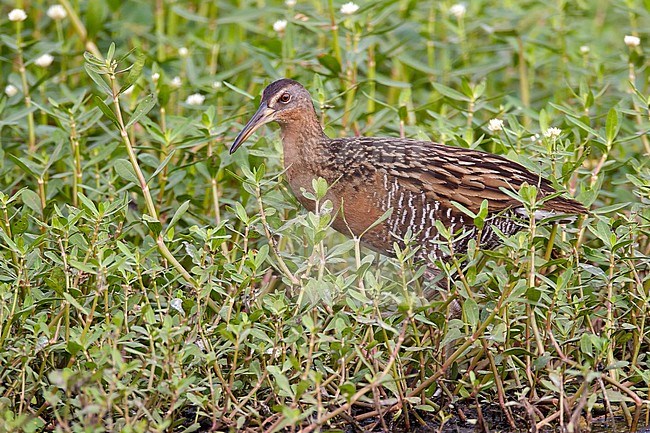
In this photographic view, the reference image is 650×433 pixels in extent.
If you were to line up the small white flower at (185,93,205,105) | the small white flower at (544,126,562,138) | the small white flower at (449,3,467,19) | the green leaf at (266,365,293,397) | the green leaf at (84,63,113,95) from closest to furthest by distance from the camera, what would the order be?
the green leaf at (266,365,293,397)
the green leaf at (84,63,113,95)
the small white flower at (544,126,562,138)
the small white flower at (185,93,205,105)
the small white flower at (449,3,467,19)

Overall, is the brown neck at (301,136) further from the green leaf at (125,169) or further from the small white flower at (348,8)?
the small white flower at (348,8)

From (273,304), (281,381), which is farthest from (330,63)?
(281,381)

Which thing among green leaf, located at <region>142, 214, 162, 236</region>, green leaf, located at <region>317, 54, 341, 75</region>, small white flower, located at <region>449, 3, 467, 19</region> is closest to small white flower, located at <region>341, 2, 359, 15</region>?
green leaf, located at <region>317, 54, 341, 75</region>

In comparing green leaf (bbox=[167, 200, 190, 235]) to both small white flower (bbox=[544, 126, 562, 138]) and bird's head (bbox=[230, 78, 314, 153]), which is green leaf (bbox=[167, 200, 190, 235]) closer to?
bird's head (bbox=[230, 78, 314, 153])

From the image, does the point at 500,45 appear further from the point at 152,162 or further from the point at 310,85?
the point at 152,162

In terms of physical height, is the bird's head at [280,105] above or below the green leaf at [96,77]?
below

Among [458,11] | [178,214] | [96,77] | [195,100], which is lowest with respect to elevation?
[458,11]

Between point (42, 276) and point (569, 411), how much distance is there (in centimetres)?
195

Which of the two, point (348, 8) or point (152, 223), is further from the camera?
point (348, 8)

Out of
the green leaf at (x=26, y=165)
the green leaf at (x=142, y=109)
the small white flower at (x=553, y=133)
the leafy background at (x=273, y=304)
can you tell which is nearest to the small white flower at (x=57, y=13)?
the leafy background at (x=273, y=304)

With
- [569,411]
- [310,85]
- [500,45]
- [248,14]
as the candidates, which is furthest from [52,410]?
[500,45]

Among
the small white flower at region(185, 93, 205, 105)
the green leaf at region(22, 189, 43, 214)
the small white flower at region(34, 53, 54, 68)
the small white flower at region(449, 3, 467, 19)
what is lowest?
the small white flower at region(449, 3, 467, 19)

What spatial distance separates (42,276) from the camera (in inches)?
158

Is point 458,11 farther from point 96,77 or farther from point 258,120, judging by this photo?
point 96,77
